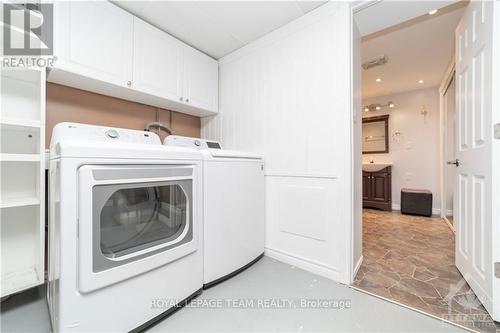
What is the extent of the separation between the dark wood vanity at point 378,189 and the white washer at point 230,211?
10.1 ft

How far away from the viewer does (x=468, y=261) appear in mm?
1520

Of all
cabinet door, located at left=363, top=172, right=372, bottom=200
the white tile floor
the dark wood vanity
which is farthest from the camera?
cabinet door, located at left=363, top=172, right=372, bottom=200

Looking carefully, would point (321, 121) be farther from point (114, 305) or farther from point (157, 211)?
point (114, 305)

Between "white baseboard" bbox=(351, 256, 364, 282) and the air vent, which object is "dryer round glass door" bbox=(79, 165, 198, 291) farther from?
the air vent

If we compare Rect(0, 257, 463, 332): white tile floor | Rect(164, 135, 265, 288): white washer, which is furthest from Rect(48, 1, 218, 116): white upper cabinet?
Rect(0, 257, 463, 332): white tile floor

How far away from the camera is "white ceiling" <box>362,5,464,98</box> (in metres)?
2.14

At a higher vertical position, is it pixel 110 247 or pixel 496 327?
pixel 110 247

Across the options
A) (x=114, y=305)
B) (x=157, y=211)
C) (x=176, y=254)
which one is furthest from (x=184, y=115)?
(x=114, y=305)

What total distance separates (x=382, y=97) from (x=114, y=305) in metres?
5.21

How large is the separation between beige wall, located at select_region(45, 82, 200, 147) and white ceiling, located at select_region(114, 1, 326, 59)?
770 mm

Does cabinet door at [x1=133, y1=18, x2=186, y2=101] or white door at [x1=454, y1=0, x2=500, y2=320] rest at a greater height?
cabinet door at [x1=133, y1=18, x2=186, y2=101]

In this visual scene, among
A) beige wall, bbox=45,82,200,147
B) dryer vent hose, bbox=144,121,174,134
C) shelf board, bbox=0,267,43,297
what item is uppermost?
beige wall, bbox=45,82,200,147

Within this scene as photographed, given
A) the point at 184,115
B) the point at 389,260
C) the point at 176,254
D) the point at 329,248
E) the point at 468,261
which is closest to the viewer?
the point at 176,254

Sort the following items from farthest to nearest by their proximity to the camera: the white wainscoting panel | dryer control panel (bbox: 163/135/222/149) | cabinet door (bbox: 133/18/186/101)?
dryer control panel (bbox: 163/135/222/149), cabinet door (bbox: 133/18/186/101), the white wainscoting panel
